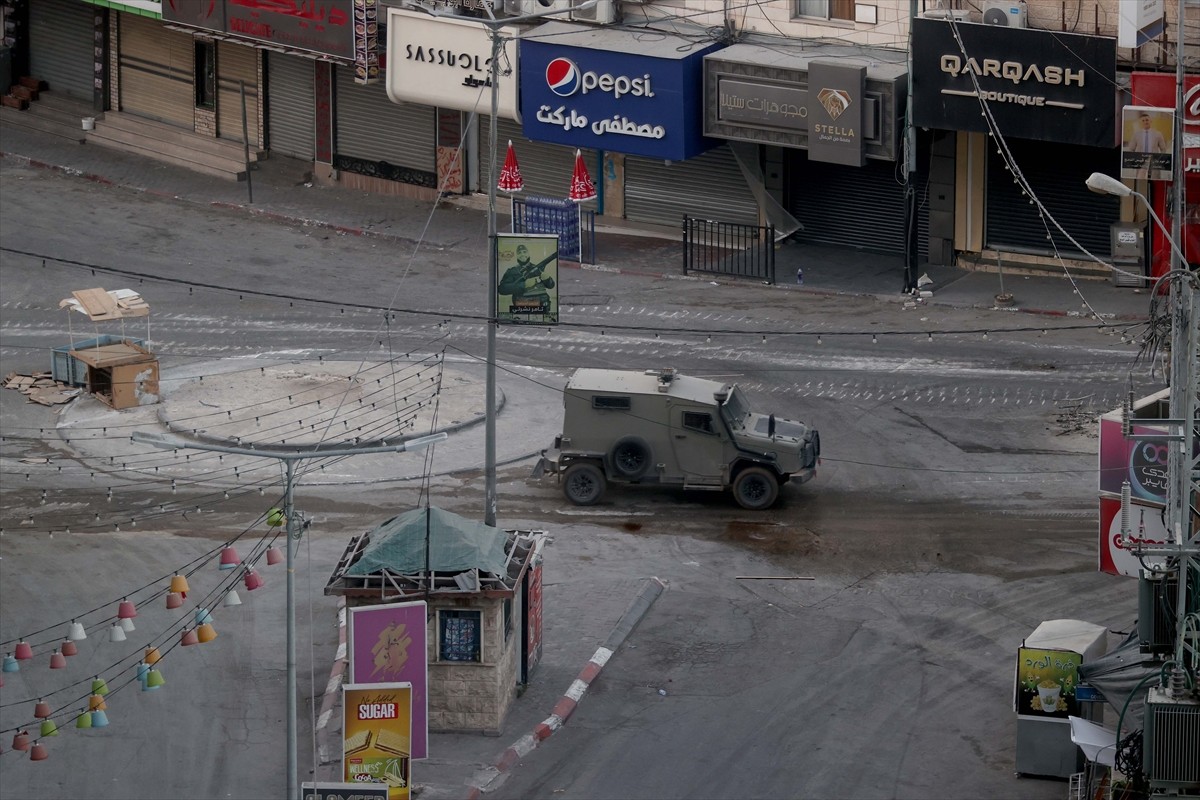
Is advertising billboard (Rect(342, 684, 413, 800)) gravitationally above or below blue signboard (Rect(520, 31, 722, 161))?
below

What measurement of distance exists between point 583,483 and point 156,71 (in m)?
25.5

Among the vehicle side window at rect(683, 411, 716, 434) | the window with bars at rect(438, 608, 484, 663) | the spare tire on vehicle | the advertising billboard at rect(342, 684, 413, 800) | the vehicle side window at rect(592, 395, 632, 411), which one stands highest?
the vehicle side window at rect(592, 395, 632, 411)

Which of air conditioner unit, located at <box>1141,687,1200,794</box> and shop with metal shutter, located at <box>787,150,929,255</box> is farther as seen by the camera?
shop with metal shutter, located at <box>787,150,929,255</box>

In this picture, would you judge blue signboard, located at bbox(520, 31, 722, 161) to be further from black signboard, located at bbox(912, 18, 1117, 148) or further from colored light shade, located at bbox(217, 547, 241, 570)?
colored light shade, located at bbox(217, 547, 241, 570)

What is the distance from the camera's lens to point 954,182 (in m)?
41.9

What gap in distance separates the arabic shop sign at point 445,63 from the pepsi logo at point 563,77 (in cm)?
111

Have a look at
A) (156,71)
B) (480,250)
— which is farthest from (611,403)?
(156,71)

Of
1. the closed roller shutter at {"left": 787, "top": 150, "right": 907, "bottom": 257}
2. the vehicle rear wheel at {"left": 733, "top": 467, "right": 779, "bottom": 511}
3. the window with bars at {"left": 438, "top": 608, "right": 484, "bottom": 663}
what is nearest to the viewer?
the window with bars at {"left": 438, "top": 608, "right": 484, "bottom": 663}

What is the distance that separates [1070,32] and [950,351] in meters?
6.08

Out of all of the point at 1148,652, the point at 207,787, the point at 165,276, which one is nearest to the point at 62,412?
the point at 165,276

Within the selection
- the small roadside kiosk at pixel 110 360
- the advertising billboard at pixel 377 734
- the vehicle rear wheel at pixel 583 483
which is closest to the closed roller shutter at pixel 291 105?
the small roadside kiosk at pixel 110 360

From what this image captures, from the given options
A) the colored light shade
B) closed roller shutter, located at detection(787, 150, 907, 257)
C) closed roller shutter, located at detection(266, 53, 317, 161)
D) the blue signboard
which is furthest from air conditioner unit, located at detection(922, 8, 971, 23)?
the colored light shade

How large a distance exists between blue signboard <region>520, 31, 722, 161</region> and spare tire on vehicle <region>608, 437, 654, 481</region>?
1223 centimetres

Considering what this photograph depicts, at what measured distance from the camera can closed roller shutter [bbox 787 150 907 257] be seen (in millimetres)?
43000
